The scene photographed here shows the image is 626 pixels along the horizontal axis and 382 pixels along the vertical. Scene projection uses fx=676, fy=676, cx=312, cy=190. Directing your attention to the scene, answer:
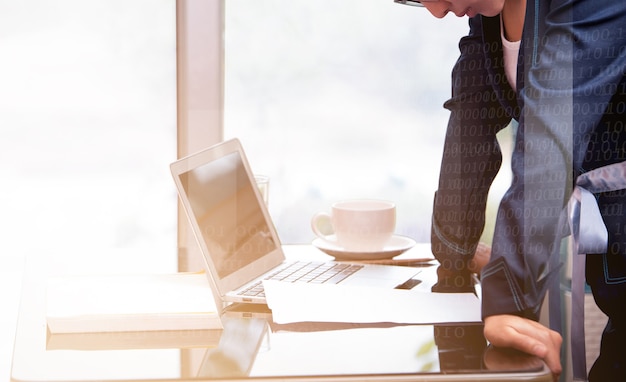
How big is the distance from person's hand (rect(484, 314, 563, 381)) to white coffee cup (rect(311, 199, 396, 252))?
29 cm

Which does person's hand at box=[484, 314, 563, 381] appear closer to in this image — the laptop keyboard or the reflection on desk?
the reflection on desk

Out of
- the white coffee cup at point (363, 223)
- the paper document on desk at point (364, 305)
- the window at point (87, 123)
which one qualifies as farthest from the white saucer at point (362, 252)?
the window at point (87, 123)

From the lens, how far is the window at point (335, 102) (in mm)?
887

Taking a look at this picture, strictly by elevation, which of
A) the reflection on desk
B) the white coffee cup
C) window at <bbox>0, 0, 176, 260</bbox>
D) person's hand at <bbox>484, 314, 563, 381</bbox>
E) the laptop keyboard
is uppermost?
window at <bbox>0, 0, 176, 260</bbox>

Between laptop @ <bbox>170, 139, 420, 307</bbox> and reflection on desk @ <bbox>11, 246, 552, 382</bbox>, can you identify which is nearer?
reflection on desk @ <bbox>11, 246, 552, 382</bbox>

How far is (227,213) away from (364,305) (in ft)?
0.65

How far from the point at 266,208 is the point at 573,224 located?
0.36 meters

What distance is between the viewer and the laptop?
0.67 m

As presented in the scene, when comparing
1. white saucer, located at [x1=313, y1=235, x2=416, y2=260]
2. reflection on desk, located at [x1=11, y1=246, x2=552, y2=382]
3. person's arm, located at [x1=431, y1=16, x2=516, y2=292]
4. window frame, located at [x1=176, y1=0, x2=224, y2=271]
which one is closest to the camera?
reflection on desk, located at [x1=11, y1=246, x2=552, y2=382]

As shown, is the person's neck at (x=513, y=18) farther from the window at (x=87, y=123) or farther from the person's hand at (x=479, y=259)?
the window at (x=87, y=123)

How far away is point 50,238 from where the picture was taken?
3.37 feet

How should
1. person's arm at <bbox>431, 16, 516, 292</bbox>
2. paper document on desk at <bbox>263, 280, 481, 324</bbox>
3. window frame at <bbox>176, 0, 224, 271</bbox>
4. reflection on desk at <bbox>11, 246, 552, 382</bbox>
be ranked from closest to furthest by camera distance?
reflection on desk at <bbox>11, 246, 552, 382</bbox>
paper document on desk at <bbox>263, 280, 481, 324</bbox>
person's arm at <bbox>431, 16, 516, 292</bbox>
window frame at <bbox>176, 0, 224, 271</bbox>

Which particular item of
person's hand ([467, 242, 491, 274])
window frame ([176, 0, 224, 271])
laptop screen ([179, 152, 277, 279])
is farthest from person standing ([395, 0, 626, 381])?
window frame ([176, 0, 224, 271])

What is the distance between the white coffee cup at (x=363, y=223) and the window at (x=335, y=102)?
0.20 ft
